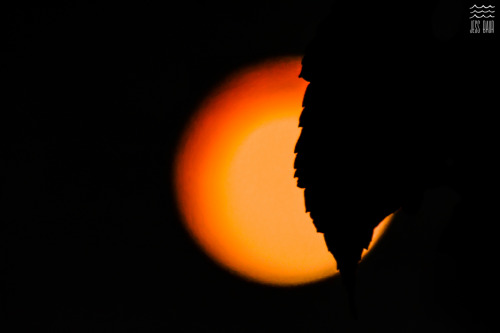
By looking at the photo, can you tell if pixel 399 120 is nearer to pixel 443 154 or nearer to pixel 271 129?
pixel 443 154

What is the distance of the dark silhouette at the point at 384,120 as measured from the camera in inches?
6.2

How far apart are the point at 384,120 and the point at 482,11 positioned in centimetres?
6

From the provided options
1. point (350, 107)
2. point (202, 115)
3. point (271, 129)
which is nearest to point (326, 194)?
point (350, 107)

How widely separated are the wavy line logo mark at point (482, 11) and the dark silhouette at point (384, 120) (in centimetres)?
1

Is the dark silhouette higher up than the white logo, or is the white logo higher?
the white logo

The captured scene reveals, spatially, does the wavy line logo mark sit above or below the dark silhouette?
above

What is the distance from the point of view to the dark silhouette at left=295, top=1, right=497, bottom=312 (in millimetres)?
158

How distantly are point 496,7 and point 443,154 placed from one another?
61 mm

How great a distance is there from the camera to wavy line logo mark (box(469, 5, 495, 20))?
17 centimetres

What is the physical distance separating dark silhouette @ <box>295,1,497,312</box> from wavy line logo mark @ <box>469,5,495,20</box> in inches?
0.4

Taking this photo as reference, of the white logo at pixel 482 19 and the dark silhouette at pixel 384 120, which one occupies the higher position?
the white logo at pixel 482 19

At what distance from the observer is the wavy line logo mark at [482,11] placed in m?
0.17

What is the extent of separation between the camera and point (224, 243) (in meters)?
1.45

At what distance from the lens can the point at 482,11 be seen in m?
0.18
